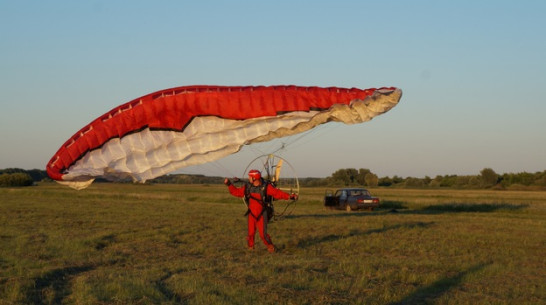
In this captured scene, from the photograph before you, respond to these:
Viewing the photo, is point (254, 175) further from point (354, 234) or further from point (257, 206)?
point (354, 234)

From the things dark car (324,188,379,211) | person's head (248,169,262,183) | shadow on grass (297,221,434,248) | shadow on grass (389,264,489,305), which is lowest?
shadow on grass (389,264,489,305)

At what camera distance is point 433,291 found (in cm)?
864

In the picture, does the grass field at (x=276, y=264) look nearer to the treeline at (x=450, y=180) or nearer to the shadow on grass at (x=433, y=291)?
the shadow on grass at (x=433, y=291)

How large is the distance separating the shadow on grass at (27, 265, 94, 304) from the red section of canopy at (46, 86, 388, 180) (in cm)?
188

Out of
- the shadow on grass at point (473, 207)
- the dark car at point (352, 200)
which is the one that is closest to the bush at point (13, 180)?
the dark car at point (352, 200)

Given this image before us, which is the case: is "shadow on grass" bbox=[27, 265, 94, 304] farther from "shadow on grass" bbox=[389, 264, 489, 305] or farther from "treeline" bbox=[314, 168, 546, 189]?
"treeline" bbox=[314, 168, 546, 189]

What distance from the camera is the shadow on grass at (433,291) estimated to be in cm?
794

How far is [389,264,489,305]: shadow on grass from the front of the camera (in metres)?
7.94

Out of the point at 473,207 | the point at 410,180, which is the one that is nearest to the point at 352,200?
the point at 473,207

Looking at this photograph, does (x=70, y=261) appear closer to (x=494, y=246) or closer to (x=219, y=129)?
(x=219, y=129)

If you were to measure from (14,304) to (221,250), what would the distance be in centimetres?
603

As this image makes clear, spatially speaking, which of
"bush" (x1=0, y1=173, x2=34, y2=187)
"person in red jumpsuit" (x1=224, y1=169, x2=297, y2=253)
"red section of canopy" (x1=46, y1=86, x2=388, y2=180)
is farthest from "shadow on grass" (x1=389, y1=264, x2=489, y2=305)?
"bush" (x1=0, y1=173, x2=34, y2=187)

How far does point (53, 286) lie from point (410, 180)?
81.7 m

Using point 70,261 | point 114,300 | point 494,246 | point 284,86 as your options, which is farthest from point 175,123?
point 494,246
